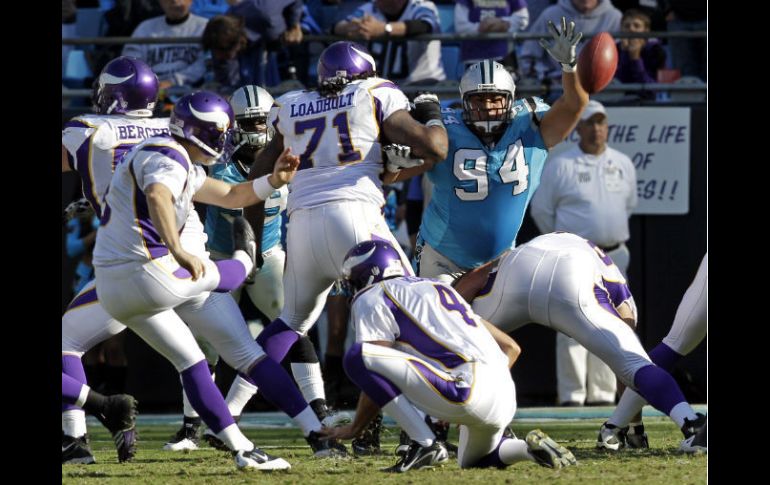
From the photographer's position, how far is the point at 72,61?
10.9m

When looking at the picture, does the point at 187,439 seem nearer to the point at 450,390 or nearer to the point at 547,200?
the point at 450,390

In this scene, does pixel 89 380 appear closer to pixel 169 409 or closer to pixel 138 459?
pixel 169 409

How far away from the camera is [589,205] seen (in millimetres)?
9867

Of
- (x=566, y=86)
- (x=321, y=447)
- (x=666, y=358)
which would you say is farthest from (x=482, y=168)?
(x=321, y=447)

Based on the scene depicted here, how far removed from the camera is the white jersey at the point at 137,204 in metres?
5.67

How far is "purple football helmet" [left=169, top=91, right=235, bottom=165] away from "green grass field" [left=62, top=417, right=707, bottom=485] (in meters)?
1.42

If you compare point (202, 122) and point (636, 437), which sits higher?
point (202, 122)


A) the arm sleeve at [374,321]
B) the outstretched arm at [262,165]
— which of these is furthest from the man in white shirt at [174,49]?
the arm sleeve at [374,321]

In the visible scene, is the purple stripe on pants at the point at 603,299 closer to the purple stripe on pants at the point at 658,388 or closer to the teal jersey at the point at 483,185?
the purple stripe on pants at the point at 658,388

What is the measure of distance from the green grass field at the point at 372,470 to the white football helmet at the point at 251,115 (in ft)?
5.63

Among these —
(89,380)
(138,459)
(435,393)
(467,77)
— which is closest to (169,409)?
(89,380)

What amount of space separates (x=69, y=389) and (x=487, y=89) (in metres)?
2.53

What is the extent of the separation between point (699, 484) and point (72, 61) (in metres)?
7.31

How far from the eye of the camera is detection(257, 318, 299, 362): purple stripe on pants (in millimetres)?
6598
